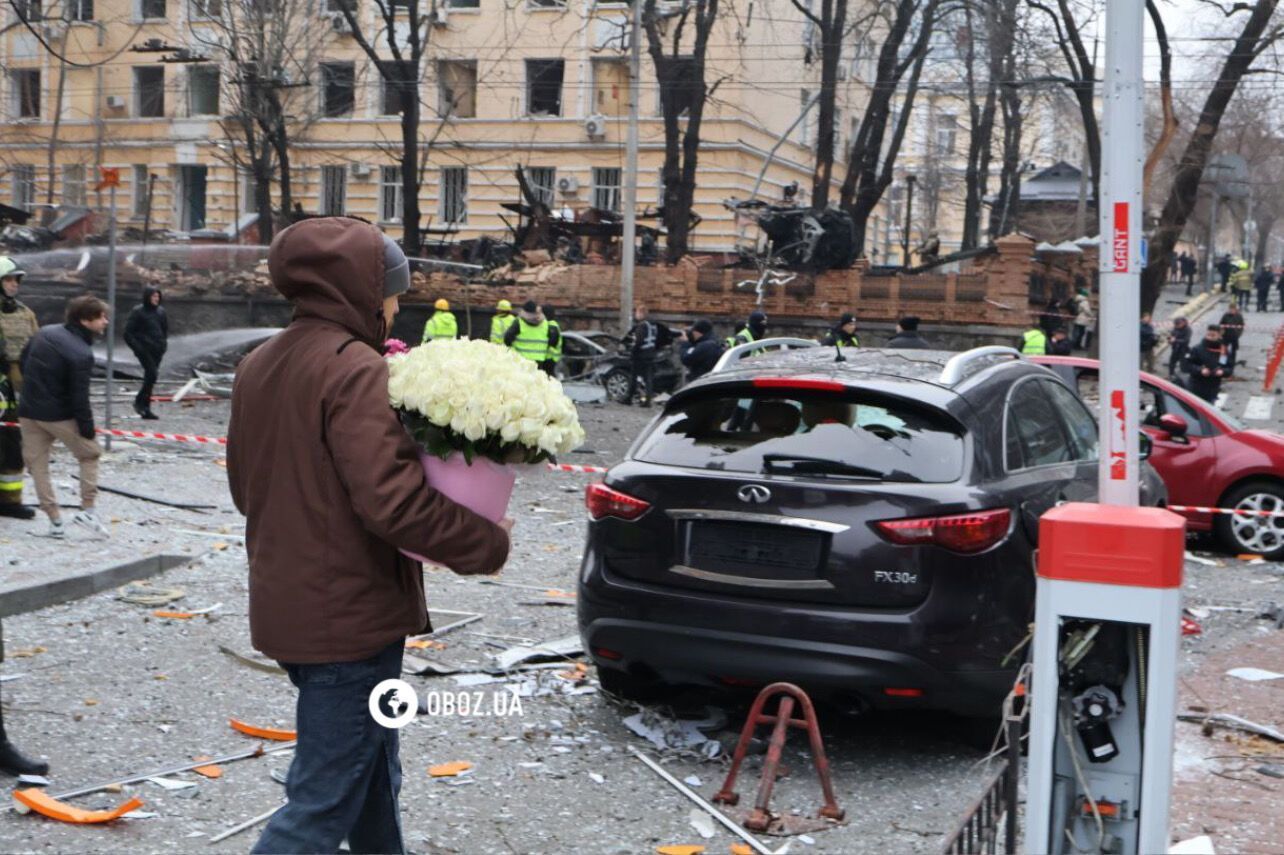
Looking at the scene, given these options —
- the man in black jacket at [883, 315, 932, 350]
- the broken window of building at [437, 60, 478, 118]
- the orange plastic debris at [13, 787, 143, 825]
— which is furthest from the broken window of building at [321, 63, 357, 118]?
the orange plastic debris at [13, 787, 143, 825]

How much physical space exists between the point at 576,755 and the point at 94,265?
23.5 metres

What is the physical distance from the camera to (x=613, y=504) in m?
6.22

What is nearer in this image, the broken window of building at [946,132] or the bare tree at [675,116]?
the bare tree at [675,116]

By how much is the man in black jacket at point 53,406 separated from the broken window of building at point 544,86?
137 ft

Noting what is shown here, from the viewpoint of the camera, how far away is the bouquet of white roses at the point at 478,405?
3389 millimetres

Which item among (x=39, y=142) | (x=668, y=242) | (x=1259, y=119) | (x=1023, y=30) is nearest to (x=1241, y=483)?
(x=1023, y=30)

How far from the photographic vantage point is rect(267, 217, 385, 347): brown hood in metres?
3.50

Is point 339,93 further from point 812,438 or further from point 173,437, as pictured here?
point 812,438

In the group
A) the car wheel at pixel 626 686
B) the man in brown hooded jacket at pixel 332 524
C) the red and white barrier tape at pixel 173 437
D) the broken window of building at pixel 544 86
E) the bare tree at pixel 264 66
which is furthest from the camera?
the broken window of building at pixel 544 86

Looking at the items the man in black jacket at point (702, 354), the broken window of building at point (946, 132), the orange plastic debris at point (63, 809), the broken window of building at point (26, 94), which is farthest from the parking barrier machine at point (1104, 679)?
the broken window of building at point (26, 94)

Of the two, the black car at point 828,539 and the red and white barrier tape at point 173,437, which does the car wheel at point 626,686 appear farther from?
the red and white barrier tape at point 173,437

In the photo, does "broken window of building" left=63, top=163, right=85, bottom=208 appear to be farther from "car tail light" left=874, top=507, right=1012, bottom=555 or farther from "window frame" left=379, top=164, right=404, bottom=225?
"car tail light" left=874, top=507, right=1012, bottom=555

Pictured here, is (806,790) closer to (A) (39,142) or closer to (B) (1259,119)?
(B) (1259,119)

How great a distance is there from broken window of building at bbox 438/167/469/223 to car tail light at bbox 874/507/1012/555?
47230 mm
